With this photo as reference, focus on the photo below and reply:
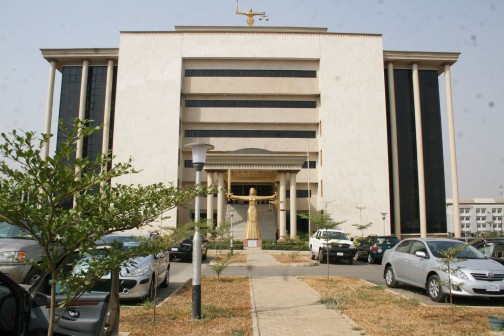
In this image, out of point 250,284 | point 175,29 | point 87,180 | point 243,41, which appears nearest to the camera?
point 87,180

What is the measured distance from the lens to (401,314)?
28.6 feet

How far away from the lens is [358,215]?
4591 cm

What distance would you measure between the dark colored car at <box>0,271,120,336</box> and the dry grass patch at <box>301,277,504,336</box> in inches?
166

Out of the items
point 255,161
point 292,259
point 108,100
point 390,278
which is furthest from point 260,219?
point 390,278

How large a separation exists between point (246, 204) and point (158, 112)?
13961 mm

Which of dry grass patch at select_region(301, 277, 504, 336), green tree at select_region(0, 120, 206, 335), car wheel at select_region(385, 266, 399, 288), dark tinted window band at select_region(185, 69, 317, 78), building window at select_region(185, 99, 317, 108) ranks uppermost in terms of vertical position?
dark tinted window band at select_region(185, 69, 317, 78)

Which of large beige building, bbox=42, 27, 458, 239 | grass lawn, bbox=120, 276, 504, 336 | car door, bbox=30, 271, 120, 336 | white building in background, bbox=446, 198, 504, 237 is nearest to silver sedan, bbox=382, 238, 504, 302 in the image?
grass lawn, bbox=120, 276, 504, 336

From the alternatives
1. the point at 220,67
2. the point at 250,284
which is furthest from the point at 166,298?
the point at 220,67

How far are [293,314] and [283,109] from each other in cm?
4155

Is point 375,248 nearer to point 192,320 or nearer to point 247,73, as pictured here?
point 192,320

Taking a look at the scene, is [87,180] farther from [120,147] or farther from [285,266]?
[120,147]

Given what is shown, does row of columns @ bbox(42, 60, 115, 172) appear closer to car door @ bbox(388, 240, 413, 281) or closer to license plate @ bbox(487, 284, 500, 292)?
car door @ bbox(388, 240, 413, 281)

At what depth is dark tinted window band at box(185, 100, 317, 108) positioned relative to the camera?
49219 millimetres

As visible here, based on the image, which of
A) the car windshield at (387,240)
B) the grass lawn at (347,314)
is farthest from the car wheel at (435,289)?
the car windshield at (387,240)
